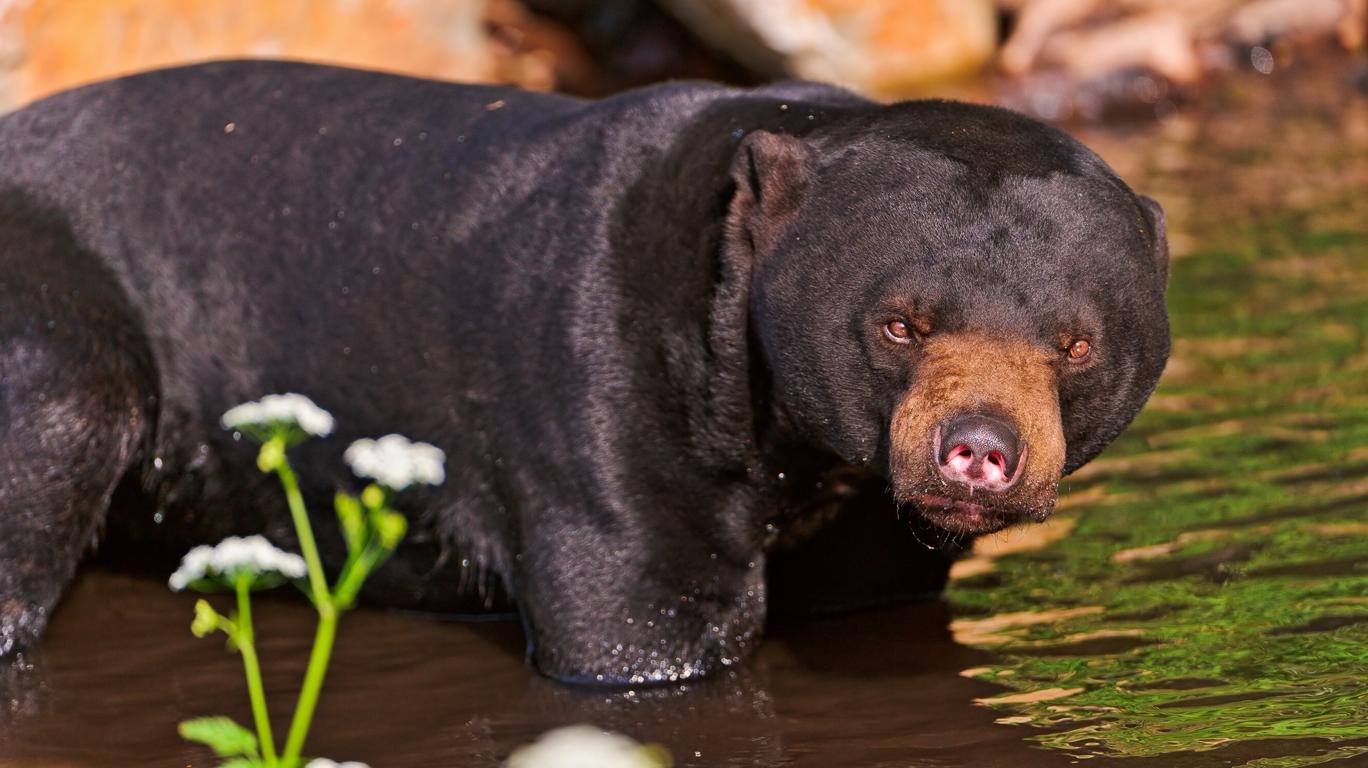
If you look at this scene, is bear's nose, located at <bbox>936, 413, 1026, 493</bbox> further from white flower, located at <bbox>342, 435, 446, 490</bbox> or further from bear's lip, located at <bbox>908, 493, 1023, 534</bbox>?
white flower, located at <bbox>342, 435, 446, 490</bbox>

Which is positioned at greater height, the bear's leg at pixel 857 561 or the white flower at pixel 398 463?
the white flower at pixel 398 463

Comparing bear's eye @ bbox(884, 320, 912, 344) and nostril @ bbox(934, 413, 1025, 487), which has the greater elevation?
bear's eye @ bbox(884, 320, 912, 344)

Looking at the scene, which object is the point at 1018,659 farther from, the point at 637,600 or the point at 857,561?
the point at 637,600

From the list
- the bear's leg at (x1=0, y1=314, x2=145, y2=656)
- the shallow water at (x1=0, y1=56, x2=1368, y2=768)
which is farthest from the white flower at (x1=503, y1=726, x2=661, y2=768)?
the bear's leg at (x1=0, y1=314, x2=145, y2=656)

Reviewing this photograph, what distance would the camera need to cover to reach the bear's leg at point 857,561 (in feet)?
18.6

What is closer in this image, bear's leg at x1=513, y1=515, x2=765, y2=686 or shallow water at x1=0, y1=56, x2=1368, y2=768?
shallow water at x1=0, y1=56, x2=1368, y2=768

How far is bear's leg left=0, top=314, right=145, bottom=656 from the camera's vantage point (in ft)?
Result: 18.8

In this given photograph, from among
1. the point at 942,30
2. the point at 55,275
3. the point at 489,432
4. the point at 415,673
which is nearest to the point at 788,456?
the point at 489,432

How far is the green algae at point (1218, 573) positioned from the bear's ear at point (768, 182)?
52.5 inches

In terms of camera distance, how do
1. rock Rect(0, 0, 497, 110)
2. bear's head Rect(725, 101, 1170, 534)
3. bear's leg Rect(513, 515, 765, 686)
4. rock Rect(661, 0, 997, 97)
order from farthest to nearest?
rock Rect(661, 0, 997, 97) → rock Rect(0, 0, 497, 110) → bear's leg Rect(513, 515, 765, 686) → bear's head Rect(725, 101, 1170, 534)

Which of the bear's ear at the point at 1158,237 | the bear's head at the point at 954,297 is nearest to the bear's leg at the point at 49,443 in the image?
the bear's head at the point at 954,297

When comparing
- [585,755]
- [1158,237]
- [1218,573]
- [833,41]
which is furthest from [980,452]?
[833,41]

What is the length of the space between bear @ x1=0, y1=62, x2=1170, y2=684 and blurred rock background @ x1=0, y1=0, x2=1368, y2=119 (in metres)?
5.98

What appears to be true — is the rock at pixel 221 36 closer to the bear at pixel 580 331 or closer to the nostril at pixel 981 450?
the bear at pixel 580 331
